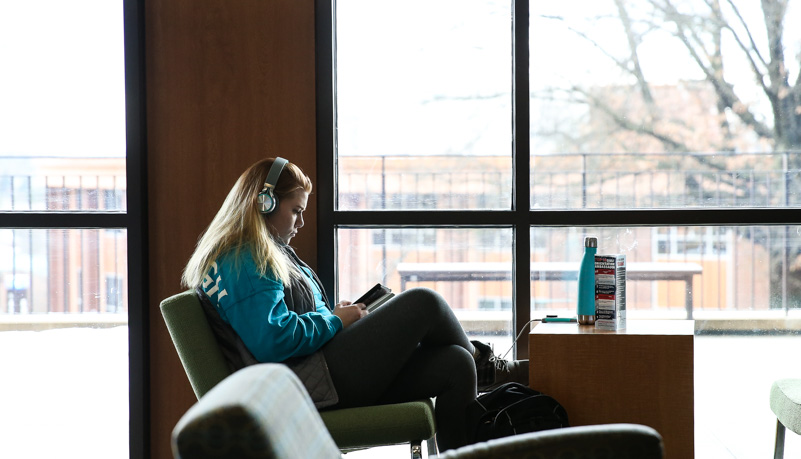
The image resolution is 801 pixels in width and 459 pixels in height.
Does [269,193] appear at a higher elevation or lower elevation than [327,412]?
higher

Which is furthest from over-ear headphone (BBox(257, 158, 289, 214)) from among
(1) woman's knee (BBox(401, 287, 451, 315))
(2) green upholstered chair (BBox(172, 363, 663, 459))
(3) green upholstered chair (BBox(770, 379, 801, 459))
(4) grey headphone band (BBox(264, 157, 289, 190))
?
(3) green upholstered chair (BBox(770, 379, 801, 459))

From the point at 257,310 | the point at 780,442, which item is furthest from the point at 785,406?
the point at 257,310

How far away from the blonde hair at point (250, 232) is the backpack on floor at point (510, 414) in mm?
675

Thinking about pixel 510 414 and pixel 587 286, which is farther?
pixel 587 286

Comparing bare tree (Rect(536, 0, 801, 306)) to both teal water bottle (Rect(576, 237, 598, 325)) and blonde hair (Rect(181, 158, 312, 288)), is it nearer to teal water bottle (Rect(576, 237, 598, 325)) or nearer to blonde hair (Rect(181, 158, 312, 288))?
teal water bottle (Rect(576, 237, 598, 325))

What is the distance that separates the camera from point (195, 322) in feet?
6.84

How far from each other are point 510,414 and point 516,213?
3.09 feet

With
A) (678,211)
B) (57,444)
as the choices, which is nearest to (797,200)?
(678,211)

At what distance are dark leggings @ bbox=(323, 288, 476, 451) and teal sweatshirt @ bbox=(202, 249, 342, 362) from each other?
0.39ft

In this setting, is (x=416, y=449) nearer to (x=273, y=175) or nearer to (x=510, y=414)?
(x=510, y=414)

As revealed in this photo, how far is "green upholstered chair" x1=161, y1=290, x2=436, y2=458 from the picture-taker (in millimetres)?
2076

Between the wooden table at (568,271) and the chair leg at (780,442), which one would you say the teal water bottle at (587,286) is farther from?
the chair leg at (780,442)

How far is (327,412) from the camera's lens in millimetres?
2127

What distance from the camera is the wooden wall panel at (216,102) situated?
2.80 m
